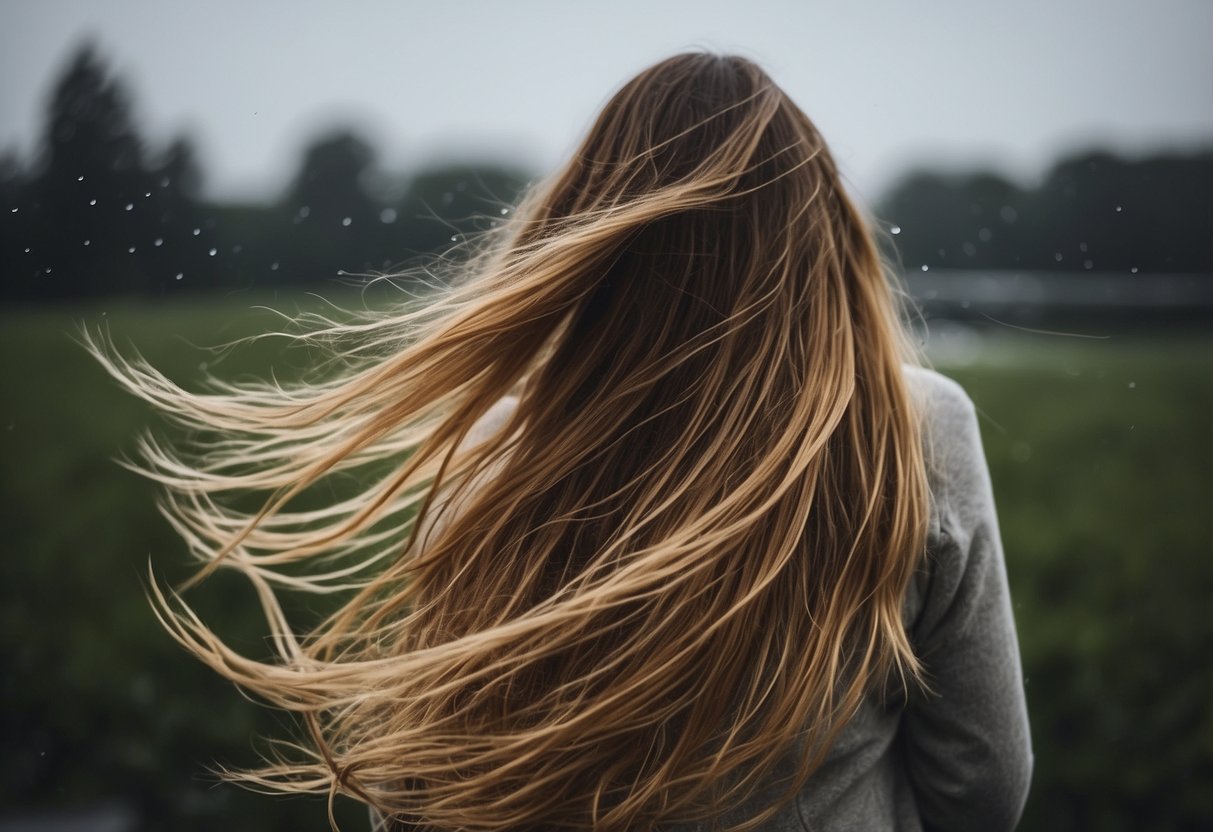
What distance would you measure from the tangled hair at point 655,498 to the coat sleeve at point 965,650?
0.27 ft

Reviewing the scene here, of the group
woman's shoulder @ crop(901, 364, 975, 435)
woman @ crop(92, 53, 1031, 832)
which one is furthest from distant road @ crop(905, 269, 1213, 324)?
woman @ crop(92, 53, 1031, 832)

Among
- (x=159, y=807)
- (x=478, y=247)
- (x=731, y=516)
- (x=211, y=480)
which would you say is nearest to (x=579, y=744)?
(x=731, y=516)

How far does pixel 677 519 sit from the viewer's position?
101cm

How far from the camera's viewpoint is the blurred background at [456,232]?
196cm

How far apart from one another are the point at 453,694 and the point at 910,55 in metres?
1.83

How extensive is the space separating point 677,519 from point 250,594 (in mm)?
2152

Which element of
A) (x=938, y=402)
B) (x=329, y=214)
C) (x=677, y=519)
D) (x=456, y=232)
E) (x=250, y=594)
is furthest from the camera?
(x=250, y=594)

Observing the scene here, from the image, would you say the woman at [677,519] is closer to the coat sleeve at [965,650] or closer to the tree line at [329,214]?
the coat sleeve at [965,650]

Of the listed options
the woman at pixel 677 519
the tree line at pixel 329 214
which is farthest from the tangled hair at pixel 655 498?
the tree line at pixel 329 214

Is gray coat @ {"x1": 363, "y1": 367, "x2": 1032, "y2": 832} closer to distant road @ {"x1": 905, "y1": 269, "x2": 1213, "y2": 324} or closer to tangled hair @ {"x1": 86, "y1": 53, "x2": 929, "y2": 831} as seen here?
tangled hair @ {"x1": 86, "y1": 53, "x2": 929, "y2": 831}

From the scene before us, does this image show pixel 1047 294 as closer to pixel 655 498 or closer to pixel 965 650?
pixel 965 650

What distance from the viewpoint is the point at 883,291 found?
1170 mm

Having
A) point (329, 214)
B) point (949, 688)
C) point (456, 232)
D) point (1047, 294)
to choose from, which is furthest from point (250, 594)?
point (1047, 294)

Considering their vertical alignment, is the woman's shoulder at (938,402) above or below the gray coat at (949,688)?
above
